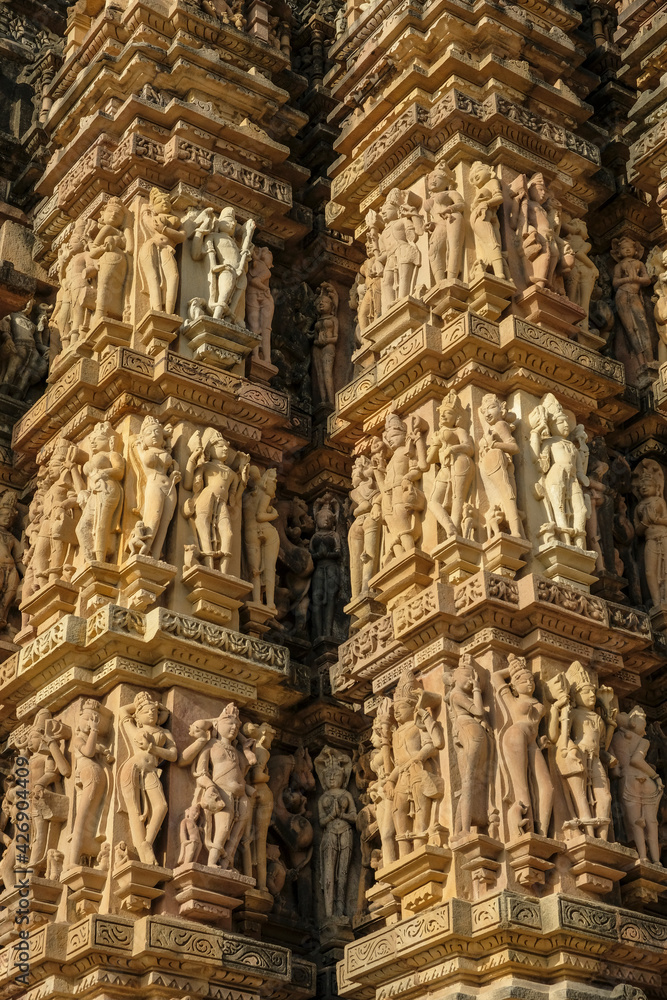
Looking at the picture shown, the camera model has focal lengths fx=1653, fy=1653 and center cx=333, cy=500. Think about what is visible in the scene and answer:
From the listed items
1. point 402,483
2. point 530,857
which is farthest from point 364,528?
point 530,857

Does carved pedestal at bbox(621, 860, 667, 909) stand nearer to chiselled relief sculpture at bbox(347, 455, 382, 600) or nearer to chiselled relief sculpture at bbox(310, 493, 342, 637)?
chiselled relief sculpture at bbox(347, 455, 382, 600)

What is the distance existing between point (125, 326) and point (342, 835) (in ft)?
16.6

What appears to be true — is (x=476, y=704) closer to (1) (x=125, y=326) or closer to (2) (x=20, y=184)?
(1) (x=125, y=326)

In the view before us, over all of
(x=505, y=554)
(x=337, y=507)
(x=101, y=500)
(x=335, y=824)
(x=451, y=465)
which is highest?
(x=337, y=507)

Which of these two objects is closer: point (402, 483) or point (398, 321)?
point (402, 483)

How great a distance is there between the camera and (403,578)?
13969 mm

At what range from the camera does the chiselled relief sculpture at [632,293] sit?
16.6 meters

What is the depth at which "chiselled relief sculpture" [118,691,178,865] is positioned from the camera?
41.9ft

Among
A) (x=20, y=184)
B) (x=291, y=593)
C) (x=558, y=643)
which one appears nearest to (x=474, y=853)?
(x=558, y=643)

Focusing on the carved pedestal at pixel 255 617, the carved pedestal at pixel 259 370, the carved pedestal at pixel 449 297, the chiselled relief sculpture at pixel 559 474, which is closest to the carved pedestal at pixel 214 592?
the carved pedestal at pixel 255 617

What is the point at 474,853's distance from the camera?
40.3 ft

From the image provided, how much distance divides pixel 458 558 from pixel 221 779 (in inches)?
103

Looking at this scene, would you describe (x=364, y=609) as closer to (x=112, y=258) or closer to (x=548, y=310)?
(x=548, y=310)

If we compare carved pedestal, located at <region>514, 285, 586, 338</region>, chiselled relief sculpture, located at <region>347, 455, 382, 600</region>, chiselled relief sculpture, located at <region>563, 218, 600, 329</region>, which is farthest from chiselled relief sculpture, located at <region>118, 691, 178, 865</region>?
chiselled relief sculpture, located at <region>563, 218, 600, 329</region>
